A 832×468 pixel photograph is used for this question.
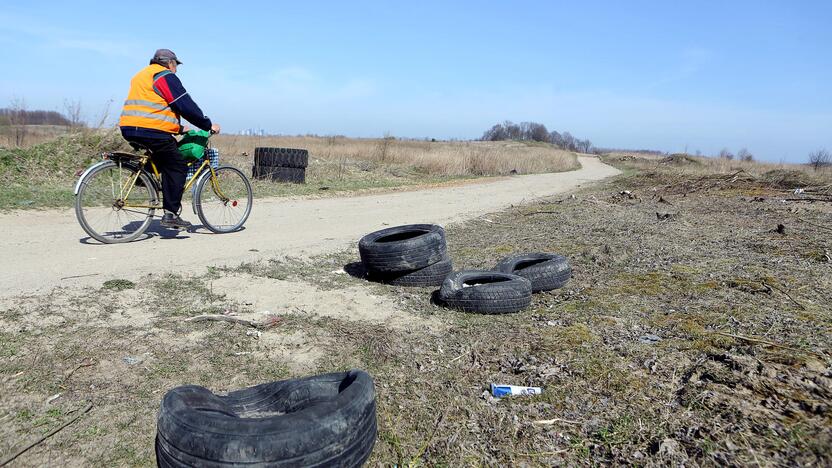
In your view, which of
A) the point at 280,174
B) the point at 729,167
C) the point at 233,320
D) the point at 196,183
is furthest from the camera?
the point at 729,167

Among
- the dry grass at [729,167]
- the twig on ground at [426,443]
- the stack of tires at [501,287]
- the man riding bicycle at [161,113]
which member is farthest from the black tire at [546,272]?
the dry grass at [729,167]

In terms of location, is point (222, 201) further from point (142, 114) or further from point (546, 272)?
point (546, 272)

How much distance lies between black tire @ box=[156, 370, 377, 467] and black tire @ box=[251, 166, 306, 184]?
12986mm

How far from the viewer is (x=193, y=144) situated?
22.6 feet

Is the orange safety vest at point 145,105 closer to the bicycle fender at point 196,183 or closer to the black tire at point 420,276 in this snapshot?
the bicycle fender at point 196,183

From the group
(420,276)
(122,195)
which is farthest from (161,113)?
(420,276)

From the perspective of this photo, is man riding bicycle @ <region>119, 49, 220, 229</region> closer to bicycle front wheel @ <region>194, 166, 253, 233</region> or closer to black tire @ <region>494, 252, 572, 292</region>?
bicycle front wheel @ <region>194, 166, 253, 233</region>

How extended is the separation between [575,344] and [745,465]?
1499mm

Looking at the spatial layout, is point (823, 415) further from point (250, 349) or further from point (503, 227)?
point (503, 227)

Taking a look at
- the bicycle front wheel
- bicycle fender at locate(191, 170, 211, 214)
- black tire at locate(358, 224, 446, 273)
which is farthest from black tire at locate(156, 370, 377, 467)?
the bicycle front wheel

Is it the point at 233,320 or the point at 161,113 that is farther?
the point at 161,113

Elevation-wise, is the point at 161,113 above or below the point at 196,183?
above

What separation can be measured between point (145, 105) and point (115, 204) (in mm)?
1325

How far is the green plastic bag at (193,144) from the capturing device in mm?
6816
